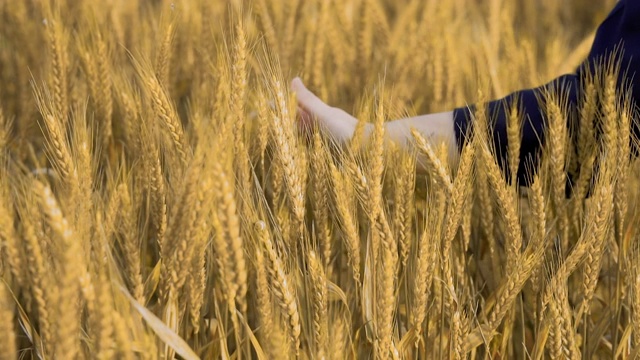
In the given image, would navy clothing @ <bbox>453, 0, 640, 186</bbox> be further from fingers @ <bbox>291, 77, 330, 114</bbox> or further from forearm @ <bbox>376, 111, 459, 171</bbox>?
fingers @ <bbox>291, 77, 330, 114</bbox>

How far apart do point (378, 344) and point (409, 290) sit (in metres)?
0.26

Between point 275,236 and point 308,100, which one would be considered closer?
point 275,236

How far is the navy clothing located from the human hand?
0.18 m

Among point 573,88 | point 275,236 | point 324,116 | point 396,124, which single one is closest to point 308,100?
point 324,116

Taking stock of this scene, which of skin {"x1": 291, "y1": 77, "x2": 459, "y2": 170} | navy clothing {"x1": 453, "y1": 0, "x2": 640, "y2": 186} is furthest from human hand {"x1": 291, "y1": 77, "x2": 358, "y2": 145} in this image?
navy clothing {"x1": 453, "y1": 0, "x2": 640, "y2": 186}

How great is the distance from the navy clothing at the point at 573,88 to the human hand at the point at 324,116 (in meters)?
0.18

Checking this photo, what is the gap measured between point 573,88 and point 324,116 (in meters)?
0.42

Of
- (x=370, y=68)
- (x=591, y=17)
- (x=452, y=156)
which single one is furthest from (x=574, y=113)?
(x=591, y=17)

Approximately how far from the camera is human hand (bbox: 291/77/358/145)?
121cm

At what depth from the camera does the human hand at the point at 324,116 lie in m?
1.21

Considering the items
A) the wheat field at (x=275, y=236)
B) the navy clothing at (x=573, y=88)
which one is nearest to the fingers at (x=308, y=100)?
the wheat field at (x=275, y=236)

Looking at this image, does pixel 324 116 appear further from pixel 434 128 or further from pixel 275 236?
pixel 275 236

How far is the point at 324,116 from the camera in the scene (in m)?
1.24

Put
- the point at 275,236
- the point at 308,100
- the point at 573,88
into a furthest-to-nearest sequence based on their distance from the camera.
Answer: the point at 308,100 < the point at 573,88 < the point at 275,236
